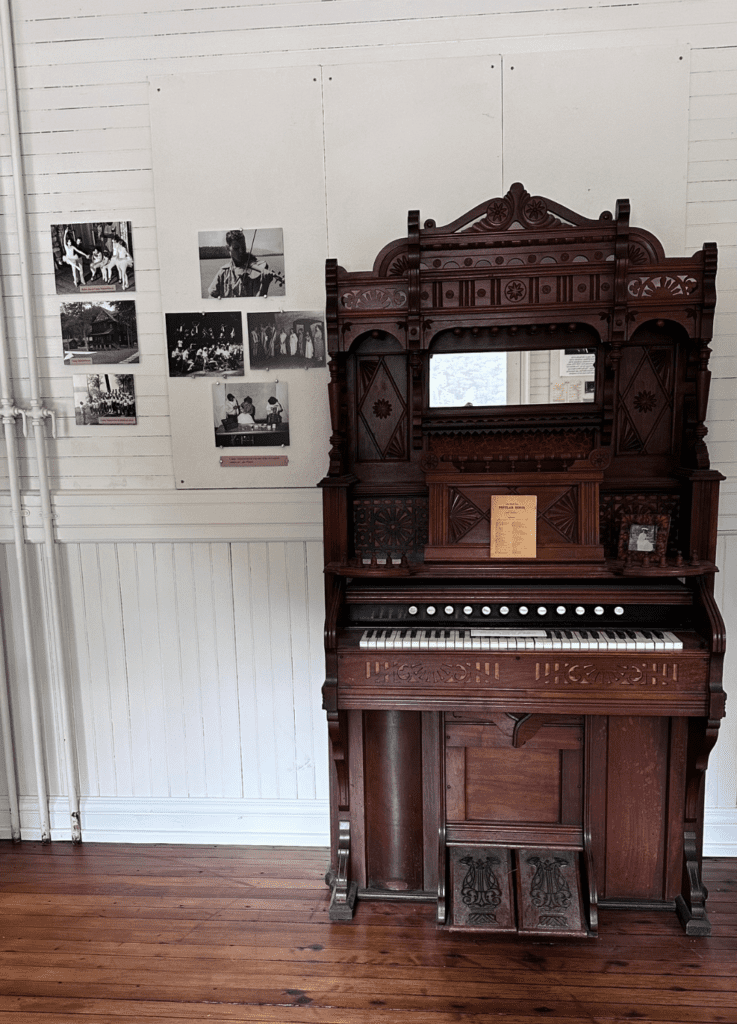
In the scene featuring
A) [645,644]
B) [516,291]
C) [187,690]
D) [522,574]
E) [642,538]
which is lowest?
[187,690]

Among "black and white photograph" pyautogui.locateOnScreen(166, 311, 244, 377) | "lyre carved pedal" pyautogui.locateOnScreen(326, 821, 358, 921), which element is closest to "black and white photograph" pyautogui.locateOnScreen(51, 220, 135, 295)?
"black and white photograph" pyautogui.locateOnScreen(166, 311, 244, 377)

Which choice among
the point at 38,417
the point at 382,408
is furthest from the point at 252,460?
the point at 38,417

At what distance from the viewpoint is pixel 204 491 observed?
3.07 m

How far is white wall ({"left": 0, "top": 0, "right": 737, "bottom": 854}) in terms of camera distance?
2.74m

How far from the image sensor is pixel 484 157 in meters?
2.80

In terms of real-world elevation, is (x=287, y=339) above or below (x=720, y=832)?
above

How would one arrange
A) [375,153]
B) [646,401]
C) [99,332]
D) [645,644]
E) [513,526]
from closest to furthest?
1. [645,644]
2. [513,526]
3. [646,401]
4. [375,153]
5. [99,332]

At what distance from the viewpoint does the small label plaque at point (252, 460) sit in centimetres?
302

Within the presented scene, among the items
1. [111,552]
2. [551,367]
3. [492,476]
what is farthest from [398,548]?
[111,552]

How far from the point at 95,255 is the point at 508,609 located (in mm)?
2189

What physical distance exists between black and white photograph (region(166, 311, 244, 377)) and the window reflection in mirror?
85 cm

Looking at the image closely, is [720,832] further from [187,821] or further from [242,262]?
[242,262]

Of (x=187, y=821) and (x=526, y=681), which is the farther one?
(x=187, y=821)

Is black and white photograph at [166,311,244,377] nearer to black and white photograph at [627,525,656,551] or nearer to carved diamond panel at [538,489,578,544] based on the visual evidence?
carved diamond panel at [538,489,578,544]
